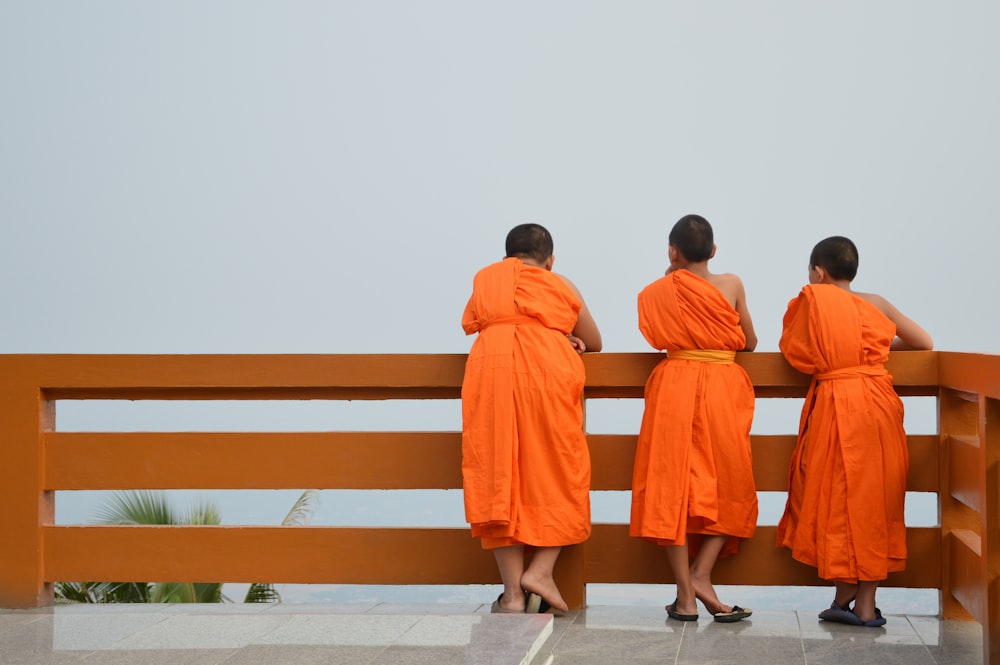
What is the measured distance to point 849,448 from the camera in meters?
4.20

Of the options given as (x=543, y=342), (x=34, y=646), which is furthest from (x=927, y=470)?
(x=34, y=646)

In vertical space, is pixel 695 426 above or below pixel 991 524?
above

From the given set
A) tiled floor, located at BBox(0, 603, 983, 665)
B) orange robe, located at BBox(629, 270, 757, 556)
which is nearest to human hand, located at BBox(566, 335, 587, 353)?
orange robe, located at BBox(629, 270, 757, 556)

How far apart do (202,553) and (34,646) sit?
3.57ft

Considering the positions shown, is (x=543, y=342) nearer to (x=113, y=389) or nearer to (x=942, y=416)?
(x=942, y=416)

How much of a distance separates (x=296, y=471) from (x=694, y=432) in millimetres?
1632

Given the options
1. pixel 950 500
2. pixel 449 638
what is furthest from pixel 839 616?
pixel 449 638

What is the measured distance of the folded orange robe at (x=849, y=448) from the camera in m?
4.19

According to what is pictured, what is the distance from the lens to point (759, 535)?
456 centimetres

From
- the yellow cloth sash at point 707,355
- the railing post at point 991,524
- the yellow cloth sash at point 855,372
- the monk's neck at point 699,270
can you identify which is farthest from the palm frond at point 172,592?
the railing post at point 991,524

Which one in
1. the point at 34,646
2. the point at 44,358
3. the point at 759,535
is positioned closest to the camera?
the point at 34,646

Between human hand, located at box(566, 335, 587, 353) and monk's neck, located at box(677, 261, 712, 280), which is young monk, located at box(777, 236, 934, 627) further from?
human hand, located at box(566, 335, 587, 353)

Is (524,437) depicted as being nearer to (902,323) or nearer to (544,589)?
(544,589)

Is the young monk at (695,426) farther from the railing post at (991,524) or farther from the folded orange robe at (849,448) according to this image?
the railing post at (991,524)
